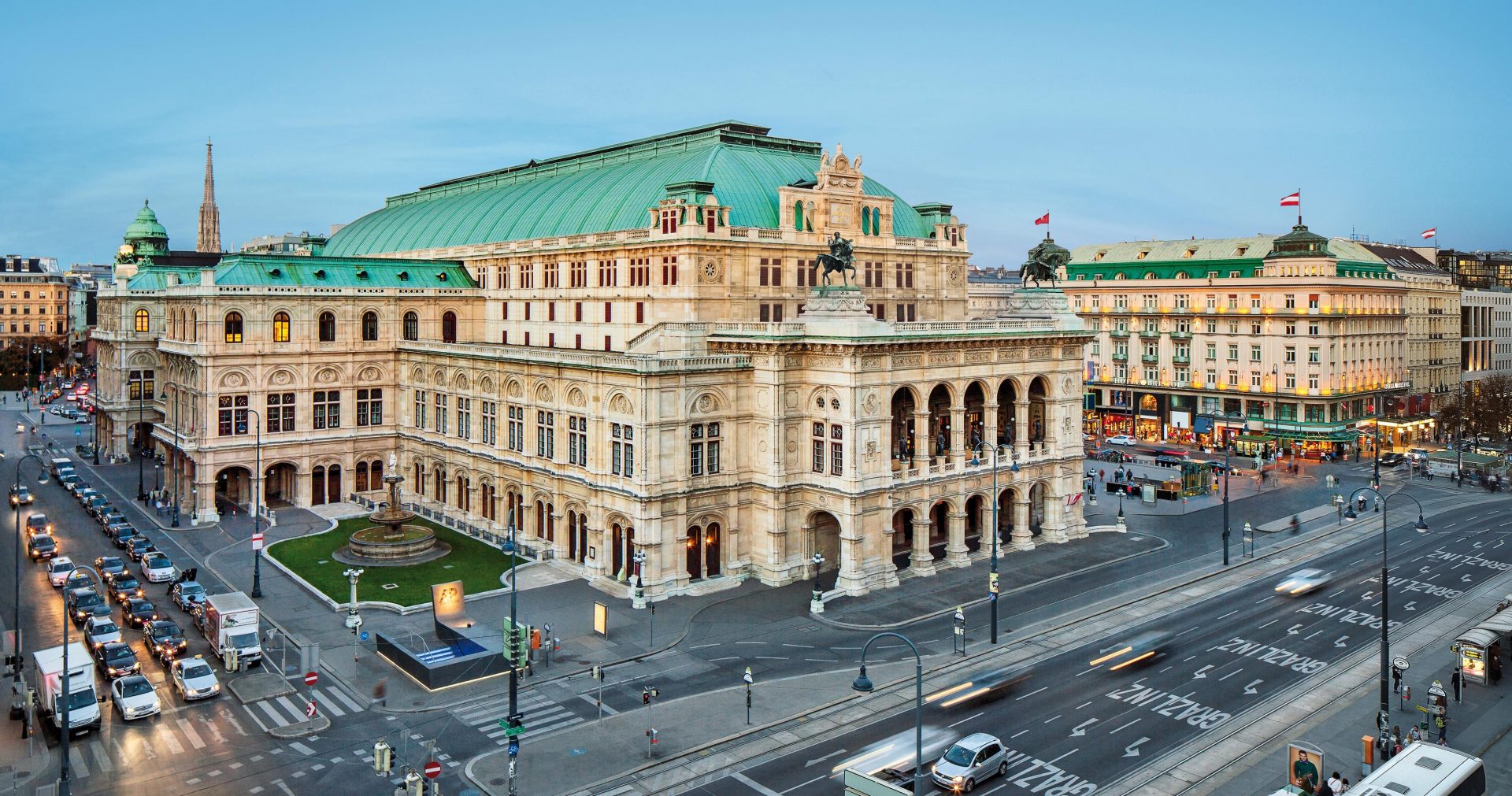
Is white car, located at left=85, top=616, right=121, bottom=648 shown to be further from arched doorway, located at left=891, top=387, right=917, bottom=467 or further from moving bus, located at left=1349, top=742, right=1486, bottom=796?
moving bus, located at left=1349, top=742, right=1486, bottom=796

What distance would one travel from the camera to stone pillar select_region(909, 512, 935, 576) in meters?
68.2

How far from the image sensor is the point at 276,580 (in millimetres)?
66875

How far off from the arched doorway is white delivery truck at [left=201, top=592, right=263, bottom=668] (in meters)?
39.4

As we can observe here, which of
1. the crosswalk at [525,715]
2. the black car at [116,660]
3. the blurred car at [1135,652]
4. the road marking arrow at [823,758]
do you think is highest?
the black car at [116,660]

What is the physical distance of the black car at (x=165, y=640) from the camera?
170 ft

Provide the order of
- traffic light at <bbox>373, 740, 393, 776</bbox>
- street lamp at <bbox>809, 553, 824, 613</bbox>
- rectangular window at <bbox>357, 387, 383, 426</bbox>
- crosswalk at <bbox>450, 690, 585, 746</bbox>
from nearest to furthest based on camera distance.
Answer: traffic light at <bbox>373, 740, 393, 776</bbox> < crosswalk at <bbox>450, 690, 585, 746</bbox> < street lamp at <bbox>809, 553, 824, 613</bbox> < rectangular window at <bbox>357, 387, 383, 426</bbox>

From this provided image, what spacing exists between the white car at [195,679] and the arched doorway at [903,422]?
137ft

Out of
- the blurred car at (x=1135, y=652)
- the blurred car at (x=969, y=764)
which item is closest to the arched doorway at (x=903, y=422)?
the blurred car at (x=1135, y=652)

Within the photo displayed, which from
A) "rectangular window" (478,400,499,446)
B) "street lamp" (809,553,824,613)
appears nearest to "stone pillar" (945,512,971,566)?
"street lamp" (809,553,824,613)

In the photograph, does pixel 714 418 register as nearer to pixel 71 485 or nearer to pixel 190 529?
pixel 190 529

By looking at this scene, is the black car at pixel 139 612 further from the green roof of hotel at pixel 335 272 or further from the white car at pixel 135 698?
the green roof of hotel at pixel 335 272

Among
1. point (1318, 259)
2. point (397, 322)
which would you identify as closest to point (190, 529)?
point (397, 322)

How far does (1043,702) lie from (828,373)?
24.9 meters

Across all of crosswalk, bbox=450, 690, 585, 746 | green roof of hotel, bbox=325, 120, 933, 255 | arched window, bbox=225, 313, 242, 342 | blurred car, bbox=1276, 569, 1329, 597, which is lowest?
crosswalk, bbox=450, 690, 585, 746
